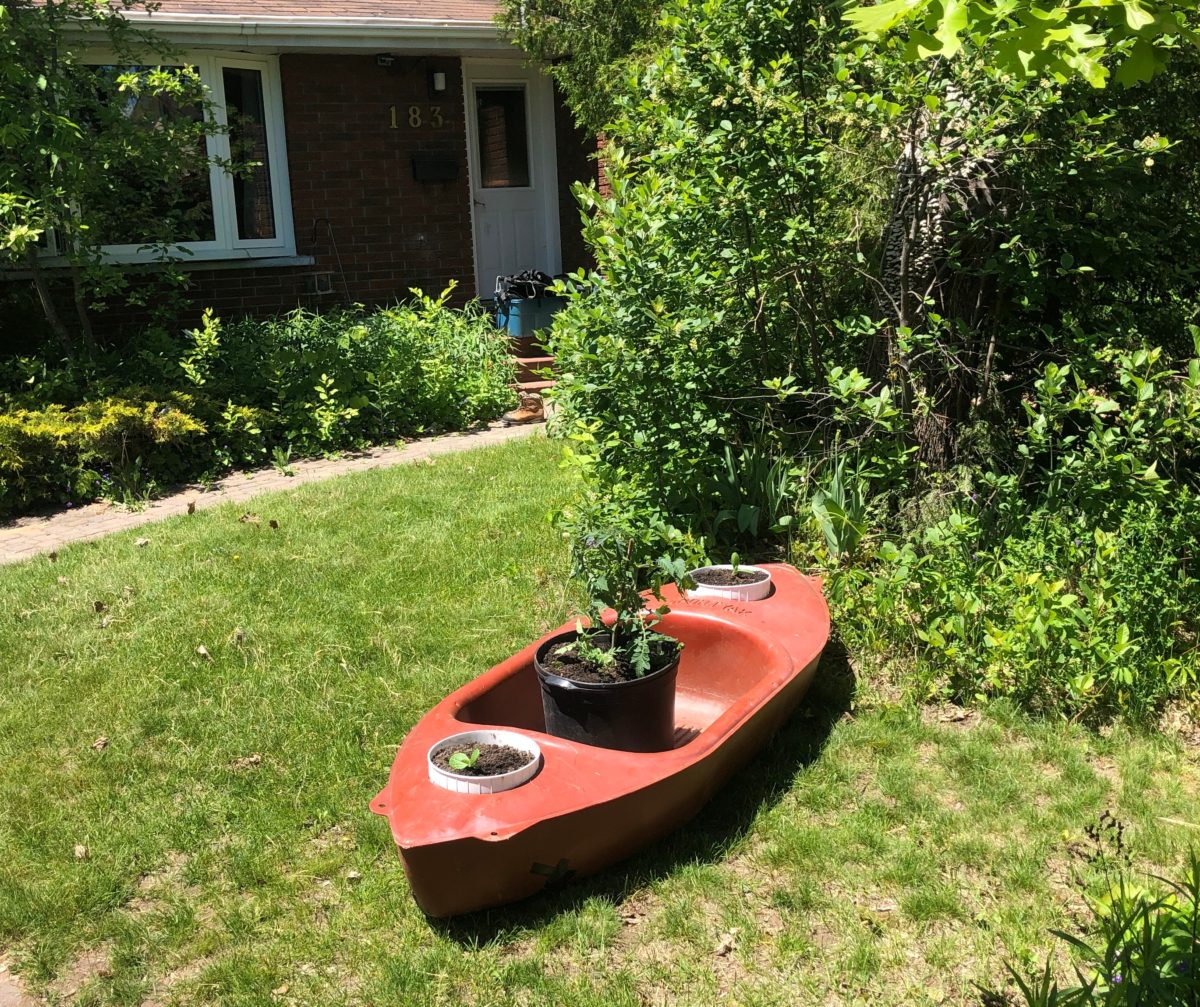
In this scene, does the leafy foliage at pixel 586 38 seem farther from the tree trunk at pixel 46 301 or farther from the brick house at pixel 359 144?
the tree trunk at pixel 46 301

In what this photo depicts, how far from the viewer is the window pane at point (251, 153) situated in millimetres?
10969

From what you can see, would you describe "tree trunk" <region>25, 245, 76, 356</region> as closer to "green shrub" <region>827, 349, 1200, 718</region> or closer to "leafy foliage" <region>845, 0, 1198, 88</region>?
"green shrub" <region>827, 349, 1200, 718</region>

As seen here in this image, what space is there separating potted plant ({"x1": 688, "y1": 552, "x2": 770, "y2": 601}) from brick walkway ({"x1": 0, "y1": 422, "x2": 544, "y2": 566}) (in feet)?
12.2

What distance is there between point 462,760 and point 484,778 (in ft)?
0.37

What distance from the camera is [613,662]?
11.4ft

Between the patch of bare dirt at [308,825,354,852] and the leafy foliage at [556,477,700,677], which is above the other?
the leafy foliage at [556,477,700,677]

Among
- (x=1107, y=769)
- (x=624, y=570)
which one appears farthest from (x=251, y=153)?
(x=1107, y=769)

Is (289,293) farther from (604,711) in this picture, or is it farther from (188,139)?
(604,711)

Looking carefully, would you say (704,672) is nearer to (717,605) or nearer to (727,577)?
(717,605)

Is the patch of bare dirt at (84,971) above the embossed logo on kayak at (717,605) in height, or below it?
below

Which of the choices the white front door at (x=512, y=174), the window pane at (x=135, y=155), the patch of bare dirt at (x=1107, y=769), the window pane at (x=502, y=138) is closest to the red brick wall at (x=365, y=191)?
the white front door at (x=512, y=174)

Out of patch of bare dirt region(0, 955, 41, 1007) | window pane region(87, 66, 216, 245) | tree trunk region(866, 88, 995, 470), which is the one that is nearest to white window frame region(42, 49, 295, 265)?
window pane region(87, 66, 216, 245)

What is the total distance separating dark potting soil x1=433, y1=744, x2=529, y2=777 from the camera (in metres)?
3.05

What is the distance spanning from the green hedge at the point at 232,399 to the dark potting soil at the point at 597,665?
468cm
